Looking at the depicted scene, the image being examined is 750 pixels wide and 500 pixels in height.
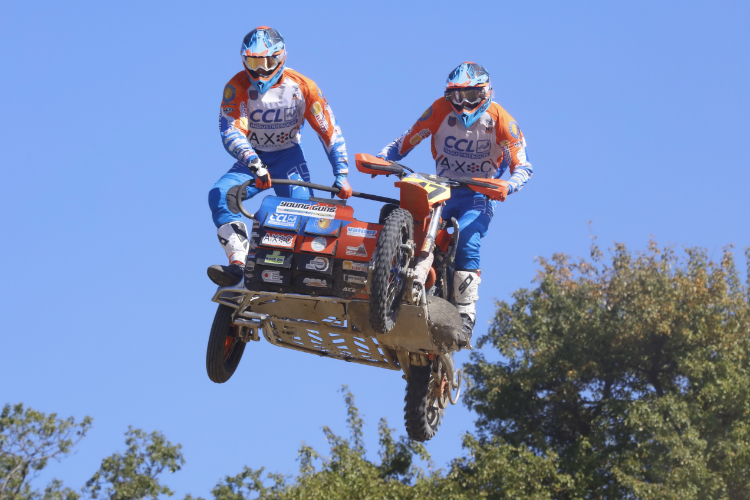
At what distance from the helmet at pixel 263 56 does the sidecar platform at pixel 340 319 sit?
7.59ft

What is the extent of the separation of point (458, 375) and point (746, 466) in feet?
63.1

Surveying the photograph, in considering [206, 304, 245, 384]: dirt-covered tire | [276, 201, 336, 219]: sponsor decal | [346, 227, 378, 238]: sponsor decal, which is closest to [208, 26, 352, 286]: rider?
[206, 304, 245, 384]: dirt-covered tire

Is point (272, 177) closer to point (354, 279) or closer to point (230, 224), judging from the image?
point (230, 224)

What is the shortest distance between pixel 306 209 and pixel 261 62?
1964mm

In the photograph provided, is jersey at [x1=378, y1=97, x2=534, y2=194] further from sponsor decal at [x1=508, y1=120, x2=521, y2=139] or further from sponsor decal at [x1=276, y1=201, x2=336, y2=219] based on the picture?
sponsor decal at [x1=276, y1=201, x2=336, y2=219]

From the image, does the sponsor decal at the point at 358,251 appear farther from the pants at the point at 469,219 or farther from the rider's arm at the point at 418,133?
the rider's arm at the point at 418,133

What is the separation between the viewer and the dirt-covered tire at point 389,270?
9516mm

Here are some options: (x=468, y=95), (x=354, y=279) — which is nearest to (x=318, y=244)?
(x=354, y=279)

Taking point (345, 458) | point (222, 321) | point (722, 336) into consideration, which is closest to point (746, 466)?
point (722, 336)

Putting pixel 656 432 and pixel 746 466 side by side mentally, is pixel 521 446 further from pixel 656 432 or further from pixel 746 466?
pixel 746 466

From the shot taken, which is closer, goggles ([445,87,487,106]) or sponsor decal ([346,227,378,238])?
sponsor decal ([346,227,378,238])

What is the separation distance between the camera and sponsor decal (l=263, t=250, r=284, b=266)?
33.2 feet

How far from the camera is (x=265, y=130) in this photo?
11938 millimetres

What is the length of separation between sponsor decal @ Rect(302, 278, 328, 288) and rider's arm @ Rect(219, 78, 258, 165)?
184cm
